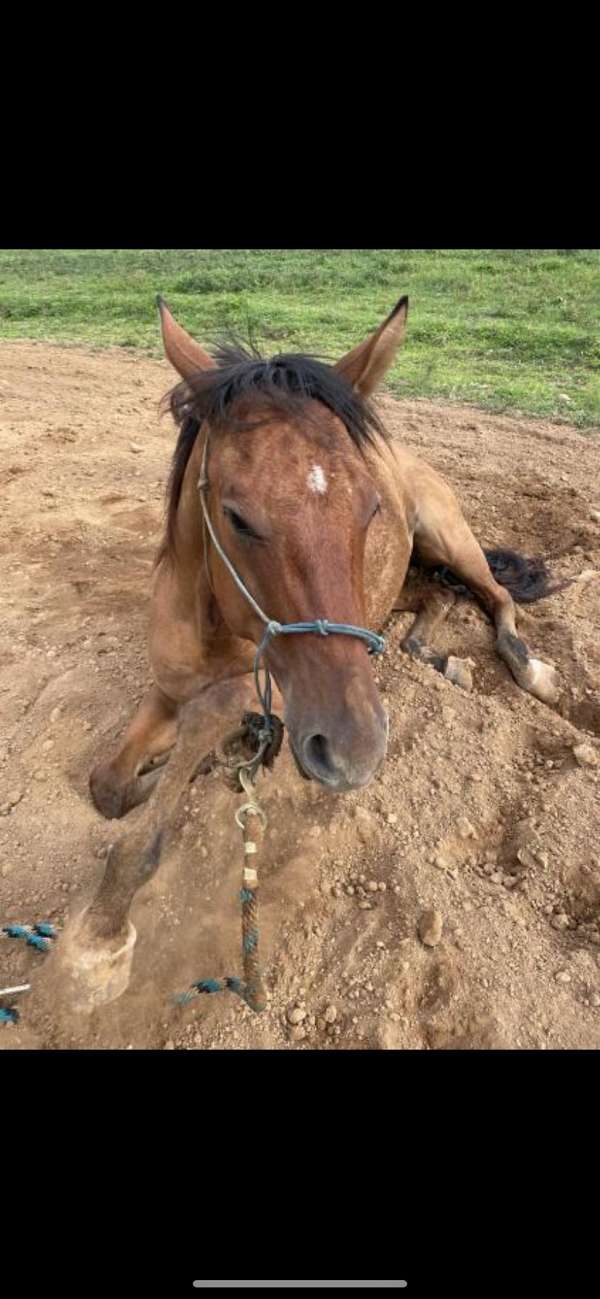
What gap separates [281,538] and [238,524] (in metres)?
0.19

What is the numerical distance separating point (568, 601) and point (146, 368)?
7.20 metres

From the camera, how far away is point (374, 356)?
2559 millimetres

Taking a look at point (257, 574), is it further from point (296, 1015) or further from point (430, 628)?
point (430, 628)

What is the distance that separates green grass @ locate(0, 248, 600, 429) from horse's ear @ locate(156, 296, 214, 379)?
497cm

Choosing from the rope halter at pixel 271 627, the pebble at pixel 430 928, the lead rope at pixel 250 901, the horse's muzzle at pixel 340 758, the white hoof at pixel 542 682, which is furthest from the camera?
the white hoof at pixel 542 682

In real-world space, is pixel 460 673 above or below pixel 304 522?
below

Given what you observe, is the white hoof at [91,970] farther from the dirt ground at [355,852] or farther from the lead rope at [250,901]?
the lead rope at [250,901]

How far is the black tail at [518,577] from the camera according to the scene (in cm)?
506

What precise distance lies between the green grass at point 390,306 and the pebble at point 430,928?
6242 mm

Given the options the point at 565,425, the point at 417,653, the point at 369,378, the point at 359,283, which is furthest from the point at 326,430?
the point at 359,283

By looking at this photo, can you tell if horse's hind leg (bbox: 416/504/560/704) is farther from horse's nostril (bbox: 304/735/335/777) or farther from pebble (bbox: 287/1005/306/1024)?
horse's nostril (bbox: 304/735/335/777)

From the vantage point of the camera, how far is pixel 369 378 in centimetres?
262

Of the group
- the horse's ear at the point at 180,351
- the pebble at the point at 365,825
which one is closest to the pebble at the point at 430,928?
the pebble at the point at 365,825

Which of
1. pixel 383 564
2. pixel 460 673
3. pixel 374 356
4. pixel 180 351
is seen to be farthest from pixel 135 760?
pixel 374 356
